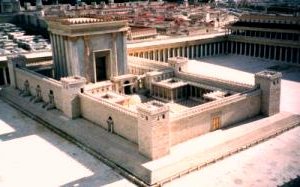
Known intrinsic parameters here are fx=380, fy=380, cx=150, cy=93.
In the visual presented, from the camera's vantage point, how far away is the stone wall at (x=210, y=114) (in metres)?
32.1

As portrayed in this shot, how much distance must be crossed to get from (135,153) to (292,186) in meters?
12.1

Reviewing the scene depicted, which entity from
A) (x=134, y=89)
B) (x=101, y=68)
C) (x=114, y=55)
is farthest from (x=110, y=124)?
(x=101, y=68)

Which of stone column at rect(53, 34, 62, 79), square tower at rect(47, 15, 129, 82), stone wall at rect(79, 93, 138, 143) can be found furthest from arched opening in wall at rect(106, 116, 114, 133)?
stone column at rect(53, 34, 62, 79)

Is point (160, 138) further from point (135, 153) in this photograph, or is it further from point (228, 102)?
point (228, 102)

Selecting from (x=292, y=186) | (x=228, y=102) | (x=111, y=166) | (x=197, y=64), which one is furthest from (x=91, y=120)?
(x=197, y=64)

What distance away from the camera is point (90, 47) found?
46.5 m

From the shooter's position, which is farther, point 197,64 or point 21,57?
point 197,64

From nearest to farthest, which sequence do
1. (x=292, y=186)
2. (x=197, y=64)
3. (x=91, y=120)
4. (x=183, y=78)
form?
(x=292, y=186) → (x=91, y=120) → (x=183, y=78) → (x=197, y=64)

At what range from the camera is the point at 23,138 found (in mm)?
37844

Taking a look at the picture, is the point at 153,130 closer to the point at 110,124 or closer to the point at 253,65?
the point at 110,124

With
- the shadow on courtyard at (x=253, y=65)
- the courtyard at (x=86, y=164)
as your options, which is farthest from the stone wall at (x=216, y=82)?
the shadow on courtyard at (x=253, y=65)

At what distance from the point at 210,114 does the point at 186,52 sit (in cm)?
3946

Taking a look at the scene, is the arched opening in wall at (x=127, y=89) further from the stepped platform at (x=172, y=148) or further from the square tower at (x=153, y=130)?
the square tower at (x=153, y=130)

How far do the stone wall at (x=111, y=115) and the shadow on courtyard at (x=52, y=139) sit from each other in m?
3.36
